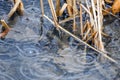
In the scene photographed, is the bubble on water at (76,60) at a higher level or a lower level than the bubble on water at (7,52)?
lower

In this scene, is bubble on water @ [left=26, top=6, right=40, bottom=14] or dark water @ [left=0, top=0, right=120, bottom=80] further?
bubble on water @ [left=26, top=6, right=40, bottom=14]

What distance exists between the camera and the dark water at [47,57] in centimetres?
239

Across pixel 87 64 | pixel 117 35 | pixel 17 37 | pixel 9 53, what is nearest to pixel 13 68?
pixel 9 53

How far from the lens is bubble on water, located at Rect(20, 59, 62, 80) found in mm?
2375

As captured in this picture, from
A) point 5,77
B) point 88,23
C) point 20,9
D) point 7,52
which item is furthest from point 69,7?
point 5,77

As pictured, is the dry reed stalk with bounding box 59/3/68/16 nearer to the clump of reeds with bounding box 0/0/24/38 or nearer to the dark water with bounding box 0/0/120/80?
the dark water with bounding box 0/0/120/80

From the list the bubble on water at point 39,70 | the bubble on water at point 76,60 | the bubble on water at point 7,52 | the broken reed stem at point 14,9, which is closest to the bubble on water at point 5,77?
the bubble on water at point 39,70

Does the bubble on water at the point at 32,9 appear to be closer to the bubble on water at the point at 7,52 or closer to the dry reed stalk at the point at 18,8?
the dry reed stalk at the point at 18,8

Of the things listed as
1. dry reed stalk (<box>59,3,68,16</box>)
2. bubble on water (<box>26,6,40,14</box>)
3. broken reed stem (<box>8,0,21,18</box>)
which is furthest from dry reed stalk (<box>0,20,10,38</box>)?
dry reed stalk (<box>59,3,68,16</box>)

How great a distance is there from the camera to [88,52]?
8.75 ft

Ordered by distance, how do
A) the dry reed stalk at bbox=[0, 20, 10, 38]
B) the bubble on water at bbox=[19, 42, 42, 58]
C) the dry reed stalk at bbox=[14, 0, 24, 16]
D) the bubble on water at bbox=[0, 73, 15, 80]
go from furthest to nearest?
the dry reed stalk at bbox=[14, 0, 24, 16] < the dry reed stalk at bbox=[0, 20, 10, 38] < the bubble on water at bbox=[19, 42, 42, 58] < the bubble on water at bbox=[0, 73, 15, 80]

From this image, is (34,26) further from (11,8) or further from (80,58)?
(80,58)

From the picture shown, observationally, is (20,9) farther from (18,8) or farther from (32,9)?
(32,9)

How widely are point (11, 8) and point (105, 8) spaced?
1.04m
